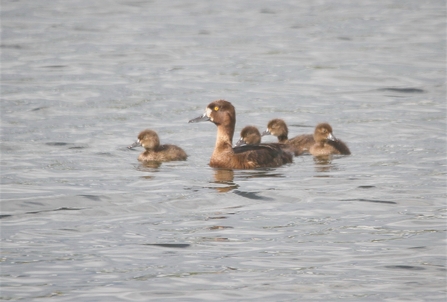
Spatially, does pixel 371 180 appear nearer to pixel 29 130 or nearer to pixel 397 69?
pixel 29 130

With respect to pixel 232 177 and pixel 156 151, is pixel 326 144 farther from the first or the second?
pixel 156 151

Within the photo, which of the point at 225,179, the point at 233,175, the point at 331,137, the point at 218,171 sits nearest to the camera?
the point at 225,179

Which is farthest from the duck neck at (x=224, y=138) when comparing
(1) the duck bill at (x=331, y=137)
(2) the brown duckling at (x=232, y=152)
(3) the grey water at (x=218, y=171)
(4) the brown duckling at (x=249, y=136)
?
(1) the duck bill at (x=331, y=137)

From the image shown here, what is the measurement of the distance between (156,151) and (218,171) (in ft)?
3.62

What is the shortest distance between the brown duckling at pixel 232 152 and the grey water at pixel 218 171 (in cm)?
18

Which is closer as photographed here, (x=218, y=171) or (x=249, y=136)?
(x=218, y=171)

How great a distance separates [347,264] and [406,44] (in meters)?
16.9

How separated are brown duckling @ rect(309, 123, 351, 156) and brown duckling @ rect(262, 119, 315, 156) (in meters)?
0.25

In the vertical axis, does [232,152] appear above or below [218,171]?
above

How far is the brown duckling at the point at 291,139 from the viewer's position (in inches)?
538

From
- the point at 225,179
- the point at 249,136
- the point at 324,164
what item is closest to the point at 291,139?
the point at 249,136

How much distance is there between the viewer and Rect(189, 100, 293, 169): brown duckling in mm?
12430

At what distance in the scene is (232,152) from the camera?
1262 cm

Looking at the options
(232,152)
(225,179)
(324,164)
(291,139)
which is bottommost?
(225,179)
